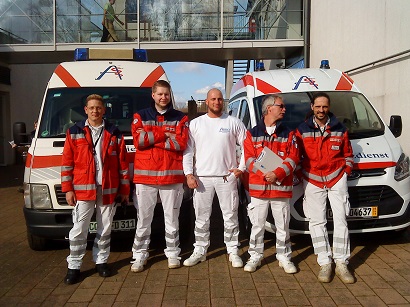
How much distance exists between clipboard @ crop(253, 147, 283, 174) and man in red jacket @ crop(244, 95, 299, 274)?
0.03 meters

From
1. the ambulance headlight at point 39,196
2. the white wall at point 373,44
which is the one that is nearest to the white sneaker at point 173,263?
the ambulance headlight at point 39,196

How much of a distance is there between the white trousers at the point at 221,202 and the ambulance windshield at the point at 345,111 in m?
1.49

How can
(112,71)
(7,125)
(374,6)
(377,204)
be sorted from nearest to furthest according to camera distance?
1. (377,204)
2. (112,71)
3. (374,6)
4. (7,125)

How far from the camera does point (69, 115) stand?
Result: 583 cm

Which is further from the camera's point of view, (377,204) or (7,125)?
(7,125)

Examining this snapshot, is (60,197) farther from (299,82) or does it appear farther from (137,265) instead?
(299,82)

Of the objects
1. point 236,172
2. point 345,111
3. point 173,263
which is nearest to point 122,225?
point 173,263

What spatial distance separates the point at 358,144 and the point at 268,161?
1.53 metres

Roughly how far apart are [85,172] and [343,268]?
282 cm

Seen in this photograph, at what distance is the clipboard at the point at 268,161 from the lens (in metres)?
4.48

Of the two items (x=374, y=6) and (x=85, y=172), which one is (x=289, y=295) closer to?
(x=85, y=172)

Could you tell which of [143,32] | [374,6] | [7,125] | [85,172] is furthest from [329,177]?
[7,125]

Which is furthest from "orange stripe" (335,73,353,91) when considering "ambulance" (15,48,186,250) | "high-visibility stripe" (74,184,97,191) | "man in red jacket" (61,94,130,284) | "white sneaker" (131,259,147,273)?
"high-visibility stripe" (74,184,97,191)

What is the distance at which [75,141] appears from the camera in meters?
4.48
